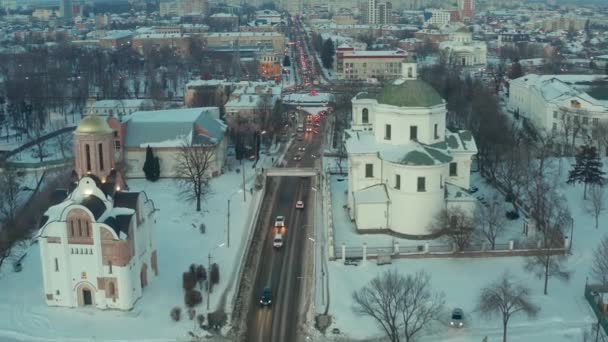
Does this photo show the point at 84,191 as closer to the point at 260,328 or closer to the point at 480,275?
the point at 260,328

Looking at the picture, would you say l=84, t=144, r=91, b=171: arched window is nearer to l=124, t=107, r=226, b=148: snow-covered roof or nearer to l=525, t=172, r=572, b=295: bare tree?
l=525, t=172, r=572, b=295: bare tree

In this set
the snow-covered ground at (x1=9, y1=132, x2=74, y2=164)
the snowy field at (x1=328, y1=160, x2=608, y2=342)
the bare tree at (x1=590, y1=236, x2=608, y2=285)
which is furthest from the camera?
the snow-covered ground at (x1=9, y1=132, x2=74, y2=164)

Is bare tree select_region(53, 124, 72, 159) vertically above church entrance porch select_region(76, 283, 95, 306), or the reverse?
bare tree select_region(53, 124, 72, 159)

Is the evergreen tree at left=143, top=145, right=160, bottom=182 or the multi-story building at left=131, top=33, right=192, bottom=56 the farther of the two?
the multi-story building at left=131, top=33, right=192, bottom=56

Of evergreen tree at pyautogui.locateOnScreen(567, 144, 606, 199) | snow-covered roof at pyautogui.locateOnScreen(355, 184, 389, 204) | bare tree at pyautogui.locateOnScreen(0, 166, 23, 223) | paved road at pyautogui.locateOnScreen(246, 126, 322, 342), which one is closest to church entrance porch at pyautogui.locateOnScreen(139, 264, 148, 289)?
paved road at pyautogui.locateOnScreen(246, 126, 322, 342)

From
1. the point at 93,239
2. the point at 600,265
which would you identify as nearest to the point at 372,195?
the point at 600,265

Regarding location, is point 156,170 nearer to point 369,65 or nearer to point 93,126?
point 93,126

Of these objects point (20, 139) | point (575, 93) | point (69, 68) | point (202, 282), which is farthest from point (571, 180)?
point (69, 68)
